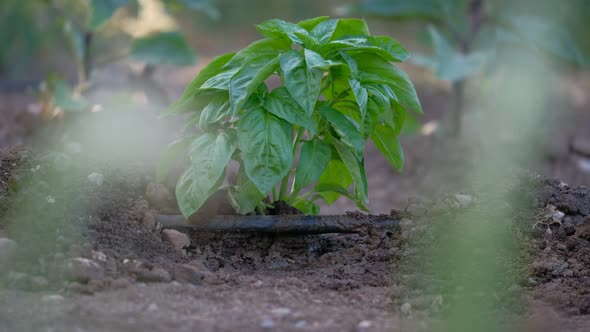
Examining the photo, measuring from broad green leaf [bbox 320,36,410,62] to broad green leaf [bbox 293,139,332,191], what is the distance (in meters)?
0.27

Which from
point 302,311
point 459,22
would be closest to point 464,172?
point 459,22

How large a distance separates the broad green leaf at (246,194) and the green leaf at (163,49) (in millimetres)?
2440

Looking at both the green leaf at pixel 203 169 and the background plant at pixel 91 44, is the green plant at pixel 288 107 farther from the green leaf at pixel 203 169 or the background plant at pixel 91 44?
the background plant at pixel 91 44

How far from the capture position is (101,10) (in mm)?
3951

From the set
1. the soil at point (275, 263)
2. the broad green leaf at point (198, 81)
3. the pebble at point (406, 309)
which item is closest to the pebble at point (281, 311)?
the soil at point (275, 263)

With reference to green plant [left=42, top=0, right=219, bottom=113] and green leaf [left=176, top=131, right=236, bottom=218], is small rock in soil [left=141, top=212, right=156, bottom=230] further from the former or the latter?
green plant [left=42, top=0, right=219, bottom=113]

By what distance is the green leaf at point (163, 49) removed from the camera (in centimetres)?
439

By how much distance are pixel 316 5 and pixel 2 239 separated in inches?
220

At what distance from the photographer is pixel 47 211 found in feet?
6.43

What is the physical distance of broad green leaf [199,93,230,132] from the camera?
2018 millimetres

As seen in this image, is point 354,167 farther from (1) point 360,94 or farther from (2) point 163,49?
(2) point 163,49

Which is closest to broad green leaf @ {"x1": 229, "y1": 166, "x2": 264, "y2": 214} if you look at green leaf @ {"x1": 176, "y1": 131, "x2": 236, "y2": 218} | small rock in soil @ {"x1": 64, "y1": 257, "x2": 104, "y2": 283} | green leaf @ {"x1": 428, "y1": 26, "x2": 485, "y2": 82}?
green leaf @ {"x1": 176, "y1": 131, "x2": 236, "y2": 218}

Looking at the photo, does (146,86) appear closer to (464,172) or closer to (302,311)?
(464,172)

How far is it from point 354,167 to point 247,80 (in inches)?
15.6
